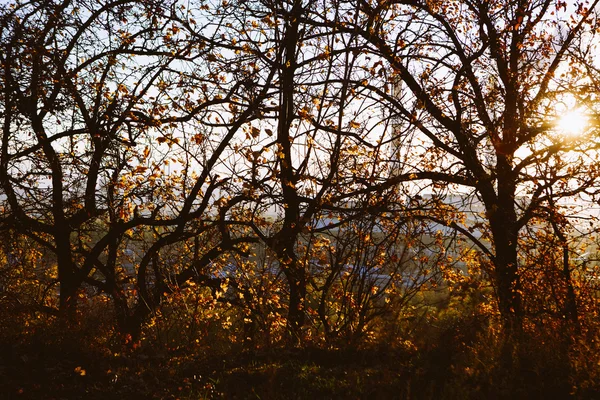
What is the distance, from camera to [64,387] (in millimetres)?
4145

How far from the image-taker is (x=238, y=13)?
8.16 m

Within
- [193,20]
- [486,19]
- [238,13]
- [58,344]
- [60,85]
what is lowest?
[58,344]

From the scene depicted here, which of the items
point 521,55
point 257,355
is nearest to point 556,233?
point 521,55

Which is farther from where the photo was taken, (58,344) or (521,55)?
(521,55)

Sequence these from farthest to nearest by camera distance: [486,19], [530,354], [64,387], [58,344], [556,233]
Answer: [486,19]
[556,233]
[58,344]
[530,354]
[64,387]

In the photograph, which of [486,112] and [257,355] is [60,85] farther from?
[486,112]

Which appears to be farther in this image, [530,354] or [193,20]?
[193,20]

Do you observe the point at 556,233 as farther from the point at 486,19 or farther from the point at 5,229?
the point at 5,229

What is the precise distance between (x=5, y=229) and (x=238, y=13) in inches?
251

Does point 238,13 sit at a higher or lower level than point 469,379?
higher

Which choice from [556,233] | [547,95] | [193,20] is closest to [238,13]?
[193,20]

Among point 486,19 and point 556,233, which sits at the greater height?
point 486,19

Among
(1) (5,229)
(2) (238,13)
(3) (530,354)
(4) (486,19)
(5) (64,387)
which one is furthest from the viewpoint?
(4) (486,19)

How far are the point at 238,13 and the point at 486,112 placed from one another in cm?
549
